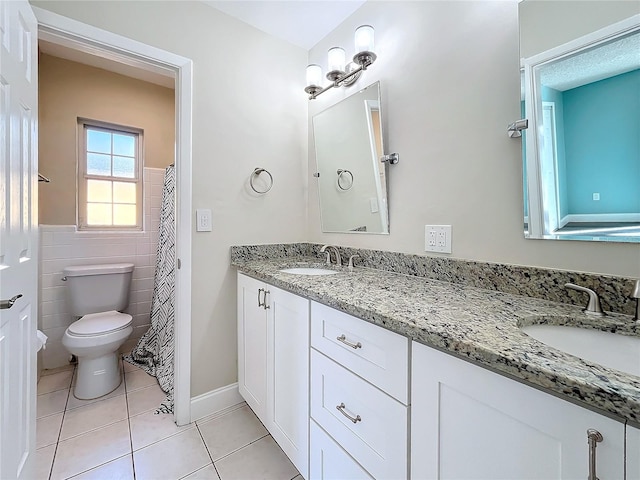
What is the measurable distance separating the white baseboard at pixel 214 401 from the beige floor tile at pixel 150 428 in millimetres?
75

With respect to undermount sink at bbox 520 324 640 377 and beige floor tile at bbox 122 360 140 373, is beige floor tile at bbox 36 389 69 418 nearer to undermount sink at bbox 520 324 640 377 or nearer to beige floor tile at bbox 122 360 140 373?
beige floor tile at bbox 122 360 140 373

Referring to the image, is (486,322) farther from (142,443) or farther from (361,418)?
(142,443)

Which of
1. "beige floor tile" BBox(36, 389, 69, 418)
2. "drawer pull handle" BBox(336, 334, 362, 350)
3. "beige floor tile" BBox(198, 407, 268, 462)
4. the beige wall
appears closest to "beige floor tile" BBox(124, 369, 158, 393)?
"beige floor tile" BBox(36, 389, 69, 418)

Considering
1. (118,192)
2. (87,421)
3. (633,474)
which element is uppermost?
(118,192)

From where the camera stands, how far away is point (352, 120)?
1688 mm

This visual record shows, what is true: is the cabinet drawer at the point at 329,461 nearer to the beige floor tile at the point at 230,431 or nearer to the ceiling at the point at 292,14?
the beige floor tile at the point at 230,431

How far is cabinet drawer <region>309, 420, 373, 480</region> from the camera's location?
901 mm

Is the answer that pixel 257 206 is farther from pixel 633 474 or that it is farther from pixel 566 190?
pixel 633 474

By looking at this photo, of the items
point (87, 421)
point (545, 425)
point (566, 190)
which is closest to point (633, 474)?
point (545, 425)

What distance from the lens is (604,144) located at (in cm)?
84

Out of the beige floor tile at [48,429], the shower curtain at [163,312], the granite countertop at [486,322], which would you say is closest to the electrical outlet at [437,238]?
the granite countertop at [486,322]

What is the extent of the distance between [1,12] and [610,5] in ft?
5.89

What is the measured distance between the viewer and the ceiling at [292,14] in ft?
5.44

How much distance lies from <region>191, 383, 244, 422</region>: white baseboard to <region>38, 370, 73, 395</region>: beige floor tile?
3.44 ft
